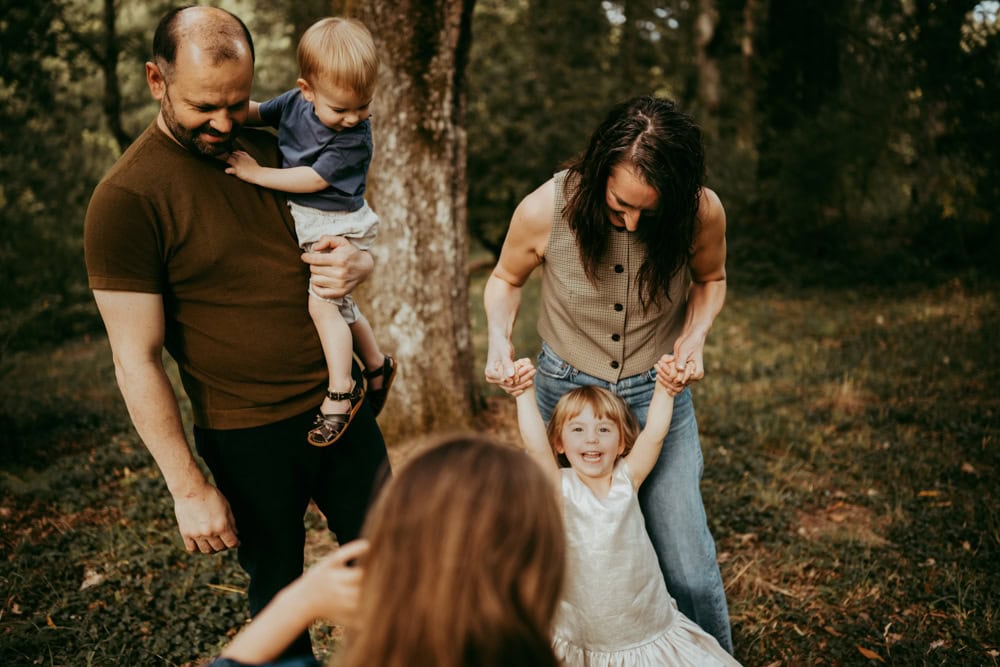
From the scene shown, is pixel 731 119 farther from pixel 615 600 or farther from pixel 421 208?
pixel 615 600

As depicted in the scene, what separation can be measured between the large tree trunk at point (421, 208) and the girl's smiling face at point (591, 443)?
246 centimetres

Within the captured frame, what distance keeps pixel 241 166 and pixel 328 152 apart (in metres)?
0.32

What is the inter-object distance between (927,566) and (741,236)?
29.5 feet

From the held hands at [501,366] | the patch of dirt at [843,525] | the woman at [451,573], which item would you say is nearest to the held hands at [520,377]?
the held hands at [501,366]

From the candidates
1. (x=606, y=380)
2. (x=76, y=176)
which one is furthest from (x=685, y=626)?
(x=76, y=176)

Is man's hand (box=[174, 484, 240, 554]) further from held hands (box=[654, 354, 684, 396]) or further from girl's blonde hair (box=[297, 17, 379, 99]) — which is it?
held hands (box=[654, 354, 684, 396])

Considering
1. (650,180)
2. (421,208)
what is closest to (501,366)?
(650,180)

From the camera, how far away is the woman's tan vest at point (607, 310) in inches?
110

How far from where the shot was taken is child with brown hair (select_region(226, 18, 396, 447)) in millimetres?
2441

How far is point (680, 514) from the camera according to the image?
284 cm

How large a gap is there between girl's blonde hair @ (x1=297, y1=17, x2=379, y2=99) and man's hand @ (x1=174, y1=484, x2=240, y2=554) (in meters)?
1.34

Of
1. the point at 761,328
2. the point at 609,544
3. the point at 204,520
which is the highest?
the point at 204,520

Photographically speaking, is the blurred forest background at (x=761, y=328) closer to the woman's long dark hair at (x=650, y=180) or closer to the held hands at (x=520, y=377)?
the held hands at (x=520, y=377)

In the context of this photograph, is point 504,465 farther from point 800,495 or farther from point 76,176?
point 76,176
